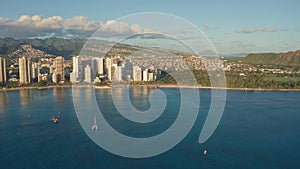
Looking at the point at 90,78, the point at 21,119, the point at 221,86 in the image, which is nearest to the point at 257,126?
the point at 21,119

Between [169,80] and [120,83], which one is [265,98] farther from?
[120,83]

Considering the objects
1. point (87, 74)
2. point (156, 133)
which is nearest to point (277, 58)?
point (87, 74)

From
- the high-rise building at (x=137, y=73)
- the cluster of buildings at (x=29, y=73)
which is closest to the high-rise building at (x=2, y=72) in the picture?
the cluster of buildings at (x=29, y=73)

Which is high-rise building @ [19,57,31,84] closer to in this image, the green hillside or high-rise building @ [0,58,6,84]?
high-rise building @ [0,58,6,84]

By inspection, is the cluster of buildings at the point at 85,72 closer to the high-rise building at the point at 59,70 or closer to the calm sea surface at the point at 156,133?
the high-rise building at the point at 59,70

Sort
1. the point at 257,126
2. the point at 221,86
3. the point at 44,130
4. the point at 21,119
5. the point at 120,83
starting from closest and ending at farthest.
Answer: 1. the point at 44,130
2. the point at 257,126
3. the point at 21,119
4. the point at 221,86
5. the point at 120,83

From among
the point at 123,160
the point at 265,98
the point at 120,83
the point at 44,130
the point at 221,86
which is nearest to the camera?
the point at 123,160

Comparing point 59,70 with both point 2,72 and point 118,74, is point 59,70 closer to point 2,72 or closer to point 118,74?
point 2,72

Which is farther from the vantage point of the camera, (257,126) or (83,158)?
(257,126)
